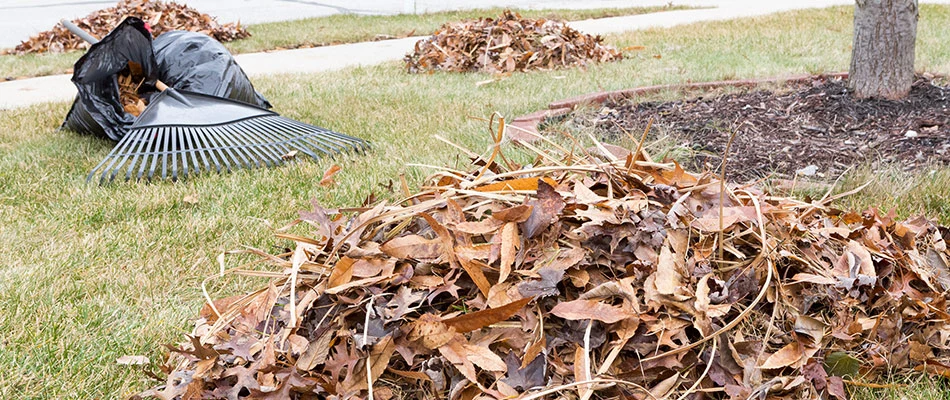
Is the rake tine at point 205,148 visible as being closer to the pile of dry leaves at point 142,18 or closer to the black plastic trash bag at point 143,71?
the black plastic trash bag at point 143,71

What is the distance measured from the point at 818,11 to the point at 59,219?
29.8 ft

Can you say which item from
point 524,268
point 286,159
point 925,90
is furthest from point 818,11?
point 524,268

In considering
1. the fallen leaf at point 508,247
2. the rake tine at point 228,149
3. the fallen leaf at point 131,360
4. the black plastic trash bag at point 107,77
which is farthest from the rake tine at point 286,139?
the fallen leaf at point 508,247

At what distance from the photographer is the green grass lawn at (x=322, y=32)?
7201 millimetres

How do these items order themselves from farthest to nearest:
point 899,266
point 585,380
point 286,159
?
point 286,159, point 899,266, point 585,380

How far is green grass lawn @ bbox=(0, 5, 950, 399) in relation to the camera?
1.99 meters

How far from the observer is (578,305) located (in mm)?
1529

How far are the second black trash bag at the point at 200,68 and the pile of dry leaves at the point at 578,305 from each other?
8.95 ft

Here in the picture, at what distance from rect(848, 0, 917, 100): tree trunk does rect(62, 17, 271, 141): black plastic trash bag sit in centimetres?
340

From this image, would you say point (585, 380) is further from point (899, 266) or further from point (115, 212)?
point (115, 212)

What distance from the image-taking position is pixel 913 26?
3842 mm

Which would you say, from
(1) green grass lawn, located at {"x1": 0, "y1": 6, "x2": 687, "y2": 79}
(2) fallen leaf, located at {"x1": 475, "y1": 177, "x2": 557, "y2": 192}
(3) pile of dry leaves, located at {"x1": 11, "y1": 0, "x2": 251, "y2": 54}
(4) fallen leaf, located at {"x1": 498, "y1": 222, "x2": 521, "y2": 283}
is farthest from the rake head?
(3) pile of dry leaves, located at {"x1": 11, "y1": 0, "x2": 251, "y2": 54}

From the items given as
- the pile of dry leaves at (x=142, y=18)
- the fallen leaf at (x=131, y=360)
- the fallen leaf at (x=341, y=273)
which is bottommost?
the fallen leaf at (x=131, y=360)

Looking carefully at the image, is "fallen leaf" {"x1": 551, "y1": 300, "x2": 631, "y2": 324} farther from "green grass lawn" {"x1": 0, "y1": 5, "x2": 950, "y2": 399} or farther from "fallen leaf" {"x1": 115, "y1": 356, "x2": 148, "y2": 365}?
"fallen leaf" {"x1": 115, "y1": 356, "x2": 148, "y2": 365}
